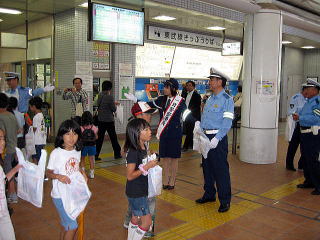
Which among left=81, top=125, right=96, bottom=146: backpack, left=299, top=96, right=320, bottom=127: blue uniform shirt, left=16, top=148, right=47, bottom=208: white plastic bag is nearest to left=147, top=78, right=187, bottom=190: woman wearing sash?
left=81, top=125, right=96, bottom=146: backpack

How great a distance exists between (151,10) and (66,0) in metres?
2.09

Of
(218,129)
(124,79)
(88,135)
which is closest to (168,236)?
(218,129)

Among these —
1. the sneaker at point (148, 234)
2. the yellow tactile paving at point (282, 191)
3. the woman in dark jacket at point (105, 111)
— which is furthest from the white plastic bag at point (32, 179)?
the woman in dark jacket at point (105, 111)

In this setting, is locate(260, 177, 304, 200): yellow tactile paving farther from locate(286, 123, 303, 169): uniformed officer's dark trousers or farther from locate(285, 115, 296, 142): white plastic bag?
locate(285, 115, 296, 142): white plastic bag

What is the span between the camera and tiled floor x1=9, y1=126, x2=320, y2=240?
3.83 m

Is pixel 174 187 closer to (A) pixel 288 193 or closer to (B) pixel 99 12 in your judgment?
(A) pixel 288 193

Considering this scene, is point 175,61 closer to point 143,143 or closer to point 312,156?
point 312,156

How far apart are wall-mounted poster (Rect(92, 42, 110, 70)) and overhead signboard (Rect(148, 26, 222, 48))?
179 centimetres

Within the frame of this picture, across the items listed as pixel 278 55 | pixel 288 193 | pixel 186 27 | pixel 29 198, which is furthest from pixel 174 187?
pixel 186 27

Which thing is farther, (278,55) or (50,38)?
(50,38)

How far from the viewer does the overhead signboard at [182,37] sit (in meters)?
10.7

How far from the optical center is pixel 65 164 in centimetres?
275

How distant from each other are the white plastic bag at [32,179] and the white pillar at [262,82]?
5.56 m

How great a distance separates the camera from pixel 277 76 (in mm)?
7172
